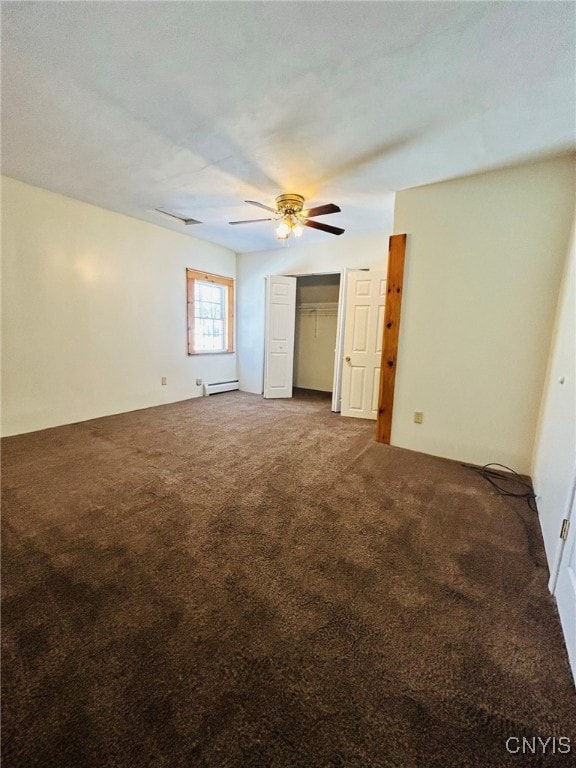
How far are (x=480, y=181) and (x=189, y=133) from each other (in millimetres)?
2439

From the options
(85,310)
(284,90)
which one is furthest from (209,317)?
(284,90)

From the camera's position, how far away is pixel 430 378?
3088 mm

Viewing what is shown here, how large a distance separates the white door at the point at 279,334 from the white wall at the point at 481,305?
253 cm

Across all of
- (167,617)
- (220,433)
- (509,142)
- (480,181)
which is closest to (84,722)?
(167,617)

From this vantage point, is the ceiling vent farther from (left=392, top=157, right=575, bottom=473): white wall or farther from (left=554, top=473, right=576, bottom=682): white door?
(left=554, top=473, right=576, bottom=682): white door

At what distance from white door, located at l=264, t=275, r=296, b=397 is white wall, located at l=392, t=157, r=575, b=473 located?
99.8 inches

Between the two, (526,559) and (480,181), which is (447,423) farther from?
(480,181)

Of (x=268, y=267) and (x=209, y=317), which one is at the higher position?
(x=268, y=267)

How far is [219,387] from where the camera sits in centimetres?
579

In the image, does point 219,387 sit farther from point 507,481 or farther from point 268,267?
point 507,481

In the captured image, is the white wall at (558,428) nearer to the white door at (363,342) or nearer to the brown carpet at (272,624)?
the brown carpet at (272,624)

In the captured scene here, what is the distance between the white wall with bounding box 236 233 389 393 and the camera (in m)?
4.60

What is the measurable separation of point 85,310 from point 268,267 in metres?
3.01

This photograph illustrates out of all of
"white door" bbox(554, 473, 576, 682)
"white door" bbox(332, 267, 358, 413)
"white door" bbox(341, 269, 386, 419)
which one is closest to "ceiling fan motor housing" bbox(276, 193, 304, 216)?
"white door" bbox(341, 269, 386, 419)
